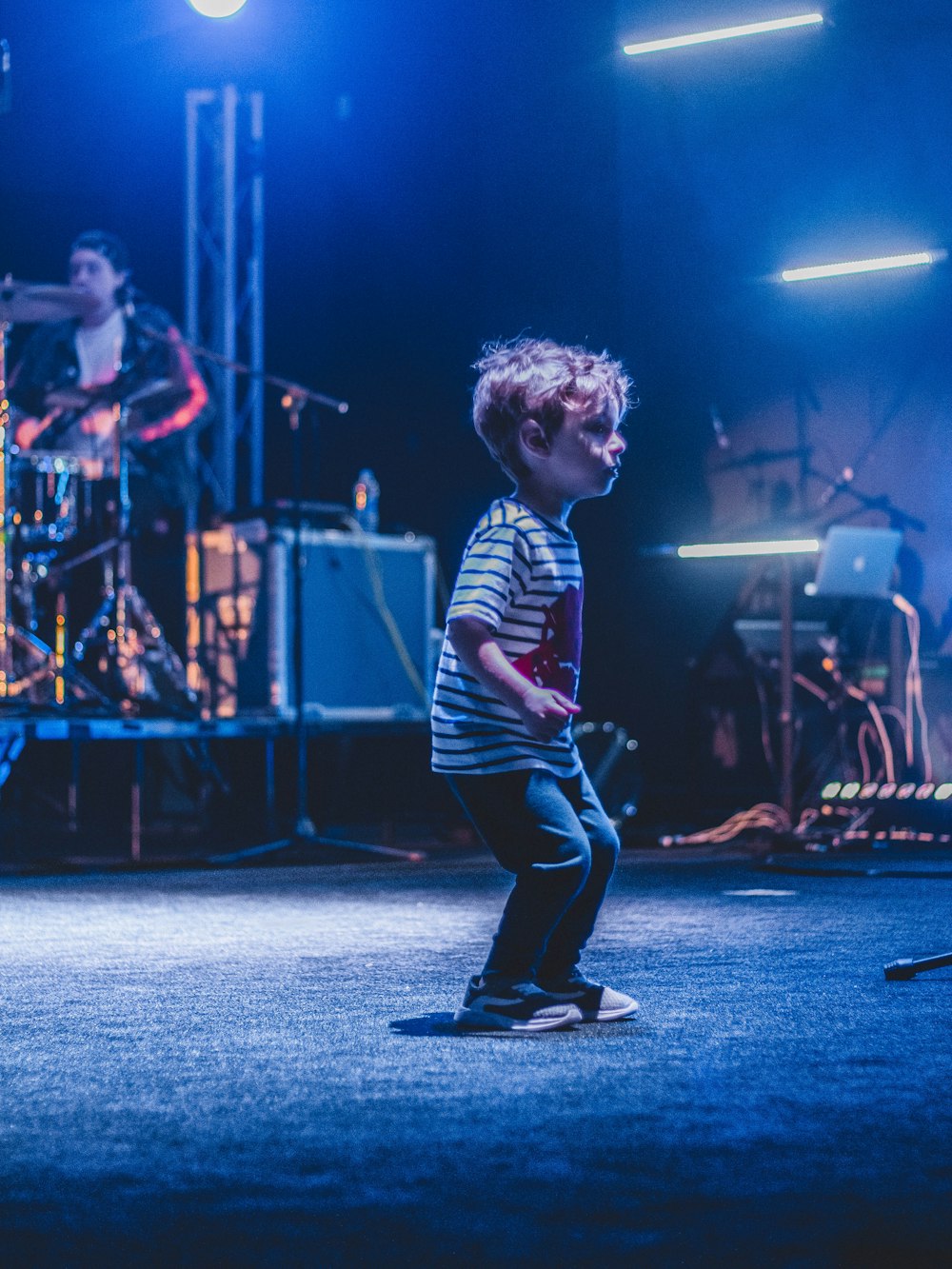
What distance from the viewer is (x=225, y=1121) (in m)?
1.93

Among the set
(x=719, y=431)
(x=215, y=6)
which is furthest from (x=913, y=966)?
(x=215, y=6)

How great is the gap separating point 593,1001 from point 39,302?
4164 millimetres

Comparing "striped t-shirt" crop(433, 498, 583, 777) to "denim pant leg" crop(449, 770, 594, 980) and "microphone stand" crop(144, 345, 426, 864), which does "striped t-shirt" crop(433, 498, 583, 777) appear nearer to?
"denim pant leg" crop(449, 770, 594, 980)

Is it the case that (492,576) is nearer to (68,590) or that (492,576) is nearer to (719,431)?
(68,590)

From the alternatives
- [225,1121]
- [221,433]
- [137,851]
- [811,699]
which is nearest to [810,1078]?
[225,1121]

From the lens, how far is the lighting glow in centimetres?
776

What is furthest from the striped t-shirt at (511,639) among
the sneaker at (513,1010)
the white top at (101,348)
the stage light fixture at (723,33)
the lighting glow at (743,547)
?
the stage light fixture at (723,33)

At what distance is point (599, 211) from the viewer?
27.2 ft

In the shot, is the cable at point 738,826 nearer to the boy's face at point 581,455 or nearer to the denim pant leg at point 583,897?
the denim pant leg at point 583,897

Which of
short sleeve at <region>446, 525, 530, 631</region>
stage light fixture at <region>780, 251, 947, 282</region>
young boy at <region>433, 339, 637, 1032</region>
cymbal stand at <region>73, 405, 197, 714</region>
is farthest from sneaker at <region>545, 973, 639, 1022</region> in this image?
stage light fixture at <region>780, 251, 947, 282</region>

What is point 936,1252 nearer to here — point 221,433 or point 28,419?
point 28,419

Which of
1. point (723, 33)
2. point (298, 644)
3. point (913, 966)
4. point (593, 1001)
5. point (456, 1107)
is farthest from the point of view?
point (723, 33)

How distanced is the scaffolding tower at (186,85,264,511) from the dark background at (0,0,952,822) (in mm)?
243

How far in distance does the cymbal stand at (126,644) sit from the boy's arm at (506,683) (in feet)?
13.5
